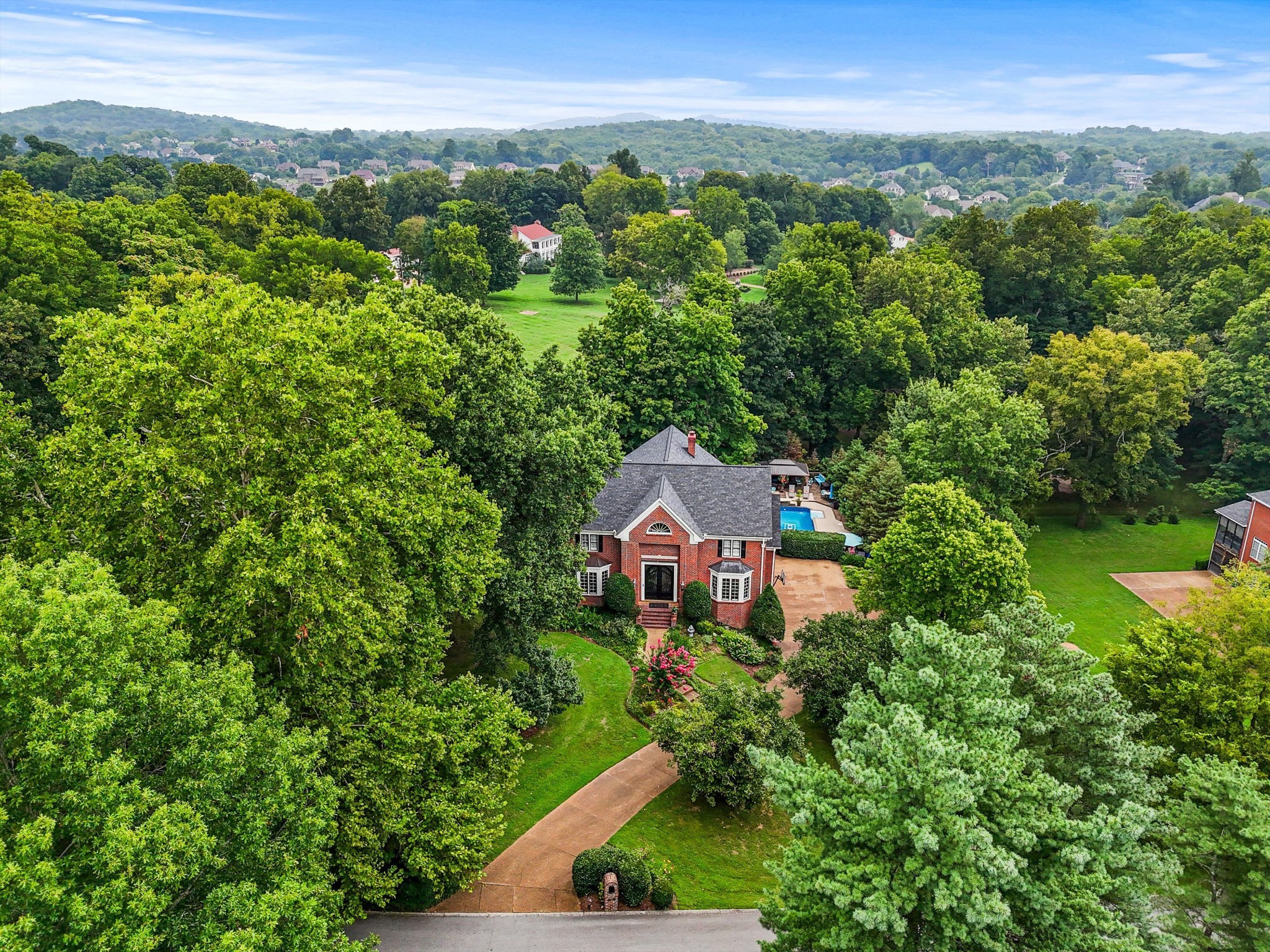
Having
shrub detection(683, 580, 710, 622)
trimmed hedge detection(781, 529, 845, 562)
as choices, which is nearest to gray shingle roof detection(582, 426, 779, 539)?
shrub detection(683, 580, 710, 622)

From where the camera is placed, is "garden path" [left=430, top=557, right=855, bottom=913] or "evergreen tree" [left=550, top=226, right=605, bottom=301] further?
"evergreen tree" [left=550, top=226, right=605, bottom=301]

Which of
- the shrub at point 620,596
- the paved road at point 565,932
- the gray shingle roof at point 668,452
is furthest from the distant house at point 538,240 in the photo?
the paved road at point 565,932

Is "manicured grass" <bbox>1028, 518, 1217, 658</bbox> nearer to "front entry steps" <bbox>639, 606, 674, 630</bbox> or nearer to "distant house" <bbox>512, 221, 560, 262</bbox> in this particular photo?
"front entry steps" <bbox>639, 606, 674, 630</bbox>

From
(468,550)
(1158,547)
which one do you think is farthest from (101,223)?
(1158,547)

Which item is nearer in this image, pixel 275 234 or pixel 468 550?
pixel 468 550

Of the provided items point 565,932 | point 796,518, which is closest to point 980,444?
point 796,518

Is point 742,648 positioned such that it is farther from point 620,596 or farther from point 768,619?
point 620,596

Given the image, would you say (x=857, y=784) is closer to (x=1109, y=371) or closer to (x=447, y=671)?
(x=447, y=671)
